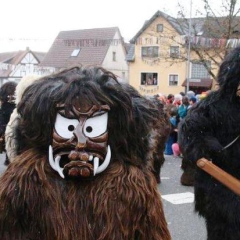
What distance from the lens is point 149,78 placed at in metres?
29.5

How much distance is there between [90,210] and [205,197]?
1203 mm

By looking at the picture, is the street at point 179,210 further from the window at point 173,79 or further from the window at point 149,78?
the window at point 149,78

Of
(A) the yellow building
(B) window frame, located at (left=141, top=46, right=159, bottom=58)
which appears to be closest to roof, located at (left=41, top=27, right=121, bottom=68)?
(A) the yellow building

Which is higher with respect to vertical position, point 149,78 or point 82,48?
point 82,48

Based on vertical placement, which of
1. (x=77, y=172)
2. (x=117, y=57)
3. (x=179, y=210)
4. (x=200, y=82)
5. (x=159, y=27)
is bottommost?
(x=179, y=210)

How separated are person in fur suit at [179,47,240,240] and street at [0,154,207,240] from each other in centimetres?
40

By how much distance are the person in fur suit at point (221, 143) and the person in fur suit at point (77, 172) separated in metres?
0.95

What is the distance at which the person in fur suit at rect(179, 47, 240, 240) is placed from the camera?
239cm

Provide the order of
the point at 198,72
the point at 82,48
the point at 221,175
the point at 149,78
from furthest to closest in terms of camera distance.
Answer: the point at 149,78
the point at 198,72
the point at 82,48
the point at 221,175

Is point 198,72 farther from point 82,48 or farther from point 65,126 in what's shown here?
point 65,126

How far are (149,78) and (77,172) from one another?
92.9 ft

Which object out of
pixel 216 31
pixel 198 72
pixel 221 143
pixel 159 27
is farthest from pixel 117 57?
pixel 221 143

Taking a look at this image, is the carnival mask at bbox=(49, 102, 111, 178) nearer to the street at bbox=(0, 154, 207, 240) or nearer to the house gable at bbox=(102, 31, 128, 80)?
the street at bbox=(0, 154, 207, 240)

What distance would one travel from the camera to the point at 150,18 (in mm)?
28859
